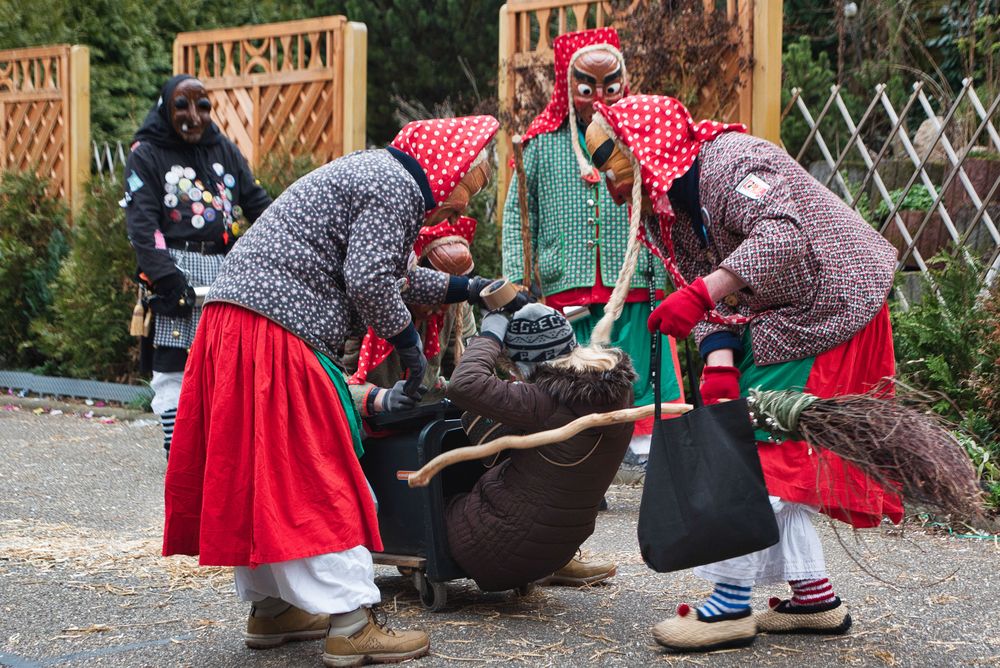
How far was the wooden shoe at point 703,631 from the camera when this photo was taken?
305 centimetres

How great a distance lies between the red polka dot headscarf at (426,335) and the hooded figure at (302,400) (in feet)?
1.70

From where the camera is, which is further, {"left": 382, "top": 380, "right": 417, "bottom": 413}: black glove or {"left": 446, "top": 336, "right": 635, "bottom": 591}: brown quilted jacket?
{"left": 382, "top": 380, "right": 417, "bottom": 413}: black glove

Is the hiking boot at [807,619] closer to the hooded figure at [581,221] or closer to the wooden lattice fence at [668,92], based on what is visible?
the hooded figure at [581,221]

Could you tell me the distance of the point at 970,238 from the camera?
6.80 metres

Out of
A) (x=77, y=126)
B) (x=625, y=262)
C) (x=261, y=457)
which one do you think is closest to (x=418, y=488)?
(x=261, y=457)

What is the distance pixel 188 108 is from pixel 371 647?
9.04ft

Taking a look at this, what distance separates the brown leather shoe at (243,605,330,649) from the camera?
3141mm

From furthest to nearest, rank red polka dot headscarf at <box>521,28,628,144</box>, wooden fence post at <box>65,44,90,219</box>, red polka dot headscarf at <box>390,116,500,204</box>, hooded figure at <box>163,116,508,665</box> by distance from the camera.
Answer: wooden fence post at <box>65,44,90,219</box> → red polka dot headscarf at <box>521,28,628,144</box> → red polka dot headscarf at <box>390,116,500,204</box> → hooded figure at <box>163,116,508,665</box>

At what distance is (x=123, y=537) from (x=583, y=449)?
227cm

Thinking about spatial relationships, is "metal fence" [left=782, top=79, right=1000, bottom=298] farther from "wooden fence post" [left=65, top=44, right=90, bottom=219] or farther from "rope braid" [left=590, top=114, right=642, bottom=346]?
"wooden fence post" [left=65, top=44, right=90, bottom=219]

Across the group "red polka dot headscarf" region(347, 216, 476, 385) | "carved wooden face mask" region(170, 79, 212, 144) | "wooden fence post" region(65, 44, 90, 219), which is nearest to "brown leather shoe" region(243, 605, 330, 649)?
"red polka dot headscarf" region(347, 216, 476, 385)

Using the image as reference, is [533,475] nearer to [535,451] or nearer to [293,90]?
[535,451]

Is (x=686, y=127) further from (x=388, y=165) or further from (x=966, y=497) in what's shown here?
(x=966, y=497)

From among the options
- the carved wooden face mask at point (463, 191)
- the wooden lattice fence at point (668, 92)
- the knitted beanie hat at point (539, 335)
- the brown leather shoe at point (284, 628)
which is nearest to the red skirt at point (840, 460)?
the knitted beanie hat at point (539, 335)
